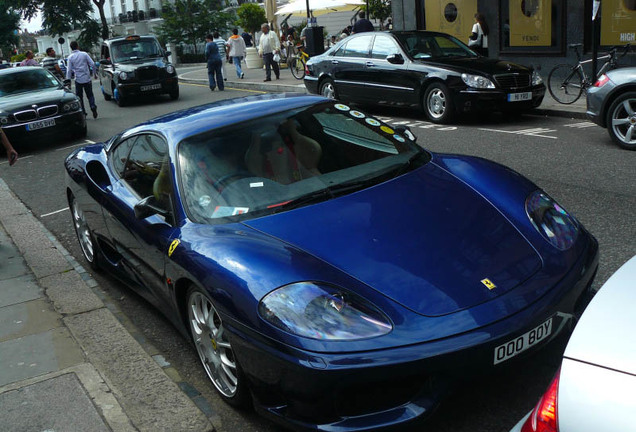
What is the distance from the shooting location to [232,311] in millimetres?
3152

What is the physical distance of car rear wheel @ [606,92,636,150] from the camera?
8.74 m

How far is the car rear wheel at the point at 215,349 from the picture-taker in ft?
11.0

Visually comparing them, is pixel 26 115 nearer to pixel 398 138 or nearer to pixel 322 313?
pixel 398 138

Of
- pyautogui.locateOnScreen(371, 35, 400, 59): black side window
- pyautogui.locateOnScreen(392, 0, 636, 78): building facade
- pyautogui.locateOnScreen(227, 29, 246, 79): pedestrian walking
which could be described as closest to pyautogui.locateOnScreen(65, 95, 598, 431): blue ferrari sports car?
pyautogui.locateOnScreen(371, 35, 400, 59): black side window

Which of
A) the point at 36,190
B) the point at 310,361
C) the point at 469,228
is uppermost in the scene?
the point at 469,228

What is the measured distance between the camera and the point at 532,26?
16.7 m

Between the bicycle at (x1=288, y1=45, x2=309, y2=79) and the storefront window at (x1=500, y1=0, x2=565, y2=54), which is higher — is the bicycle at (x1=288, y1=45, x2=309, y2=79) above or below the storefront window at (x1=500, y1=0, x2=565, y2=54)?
below

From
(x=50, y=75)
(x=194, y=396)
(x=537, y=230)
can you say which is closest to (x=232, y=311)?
(x=194, y=396)

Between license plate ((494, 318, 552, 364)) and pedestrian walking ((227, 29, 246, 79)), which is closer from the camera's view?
license plate ((494, 318, 552, 364))

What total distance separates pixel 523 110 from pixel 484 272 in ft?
31.2

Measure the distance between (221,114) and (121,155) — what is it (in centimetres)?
103

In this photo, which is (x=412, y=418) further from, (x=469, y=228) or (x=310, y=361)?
(x=469, y=228)

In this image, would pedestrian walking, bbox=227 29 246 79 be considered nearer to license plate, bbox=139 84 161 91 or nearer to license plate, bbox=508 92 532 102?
license plate, bbox=139 84 161 91

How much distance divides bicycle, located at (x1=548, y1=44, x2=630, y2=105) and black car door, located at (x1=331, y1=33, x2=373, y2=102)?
3.46 m
